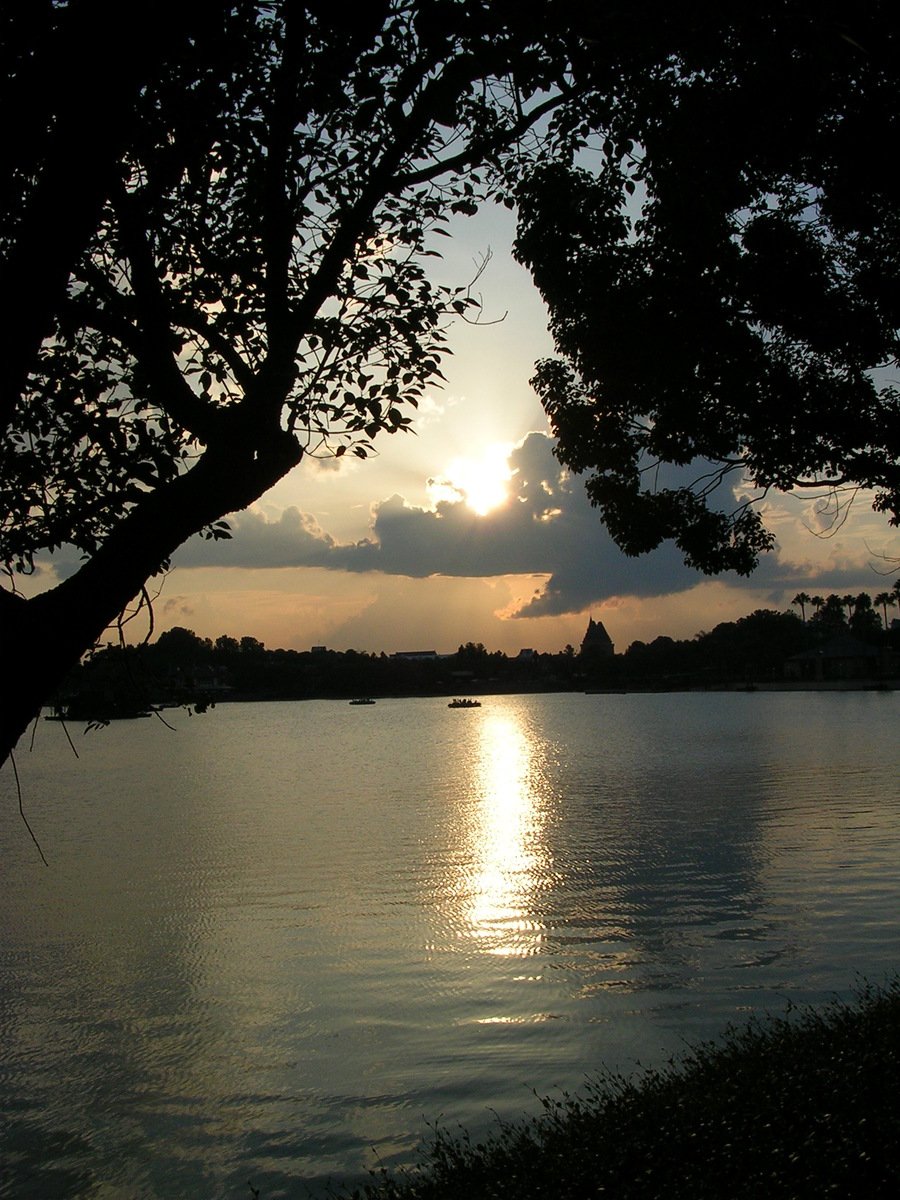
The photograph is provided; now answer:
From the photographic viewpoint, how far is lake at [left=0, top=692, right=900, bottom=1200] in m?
11.4

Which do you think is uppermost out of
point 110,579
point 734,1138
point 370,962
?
point 110,579

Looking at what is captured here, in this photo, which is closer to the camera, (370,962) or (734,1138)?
(734,1138)

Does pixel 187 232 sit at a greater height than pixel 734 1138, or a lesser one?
greater

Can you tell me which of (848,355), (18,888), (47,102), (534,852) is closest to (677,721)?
(534,852)

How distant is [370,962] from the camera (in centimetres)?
1781

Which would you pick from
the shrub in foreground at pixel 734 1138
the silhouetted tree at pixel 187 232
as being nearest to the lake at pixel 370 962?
the shrub in foreground at pixel 734 1138

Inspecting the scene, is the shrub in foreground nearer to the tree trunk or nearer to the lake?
the lake

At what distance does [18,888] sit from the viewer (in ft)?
86.8

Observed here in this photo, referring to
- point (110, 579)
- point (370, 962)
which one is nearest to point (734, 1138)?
point (110, 579)

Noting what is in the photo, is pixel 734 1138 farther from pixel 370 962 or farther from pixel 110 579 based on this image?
pixel 370 962

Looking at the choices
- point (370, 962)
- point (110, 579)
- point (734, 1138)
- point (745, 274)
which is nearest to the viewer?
point (110, 579)

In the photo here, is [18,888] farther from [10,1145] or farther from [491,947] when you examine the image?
[10,1145]

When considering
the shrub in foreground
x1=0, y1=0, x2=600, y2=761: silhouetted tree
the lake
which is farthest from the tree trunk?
the lake

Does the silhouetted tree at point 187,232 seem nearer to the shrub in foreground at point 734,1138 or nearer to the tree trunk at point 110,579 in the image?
the tree trunk at point 110,579
